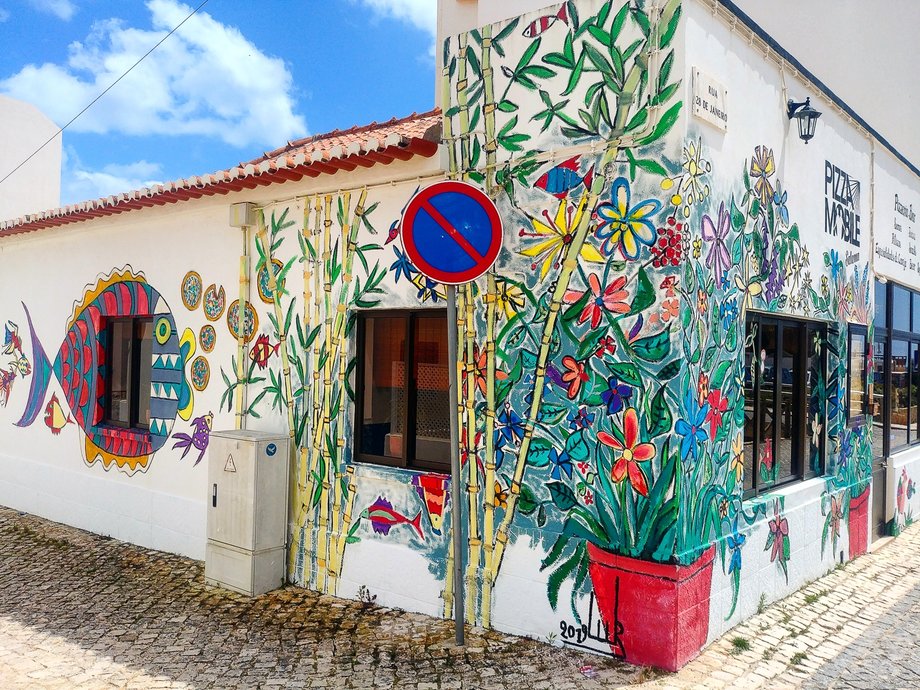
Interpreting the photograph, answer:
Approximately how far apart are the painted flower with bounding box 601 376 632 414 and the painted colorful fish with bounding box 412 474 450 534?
1336 millimetres

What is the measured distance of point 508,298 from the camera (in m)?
4.93

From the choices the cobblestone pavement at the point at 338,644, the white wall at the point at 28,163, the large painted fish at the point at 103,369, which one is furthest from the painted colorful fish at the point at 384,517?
the white wall at the point at 28,163

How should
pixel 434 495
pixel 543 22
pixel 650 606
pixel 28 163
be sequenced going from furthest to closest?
pixel 28 163
pixel 434 495
pixel 543 22
pixel 650 606

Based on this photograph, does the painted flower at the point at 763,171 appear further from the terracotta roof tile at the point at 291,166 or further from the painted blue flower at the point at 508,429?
the painted blue flower at the point at 508,429

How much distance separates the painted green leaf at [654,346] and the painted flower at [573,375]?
362 millimetres

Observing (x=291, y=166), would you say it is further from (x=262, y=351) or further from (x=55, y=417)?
(x=55, y=417)

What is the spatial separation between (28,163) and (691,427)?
46.3 ft

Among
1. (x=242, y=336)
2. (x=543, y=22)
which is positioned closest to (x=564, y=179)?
(x=543, y=22)

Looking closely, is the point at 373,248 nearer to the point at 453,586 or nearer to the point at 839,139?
the point at 453,586

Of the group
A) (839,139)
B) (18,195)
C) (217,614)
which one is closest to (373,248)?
(217,614)

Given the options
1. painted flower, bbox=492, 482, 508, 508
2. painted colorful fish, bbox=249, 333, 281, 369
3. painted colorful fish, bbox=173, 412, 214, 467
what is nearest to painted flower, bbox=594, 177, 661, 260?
painted flower, bbox=492, 482, 508, 508

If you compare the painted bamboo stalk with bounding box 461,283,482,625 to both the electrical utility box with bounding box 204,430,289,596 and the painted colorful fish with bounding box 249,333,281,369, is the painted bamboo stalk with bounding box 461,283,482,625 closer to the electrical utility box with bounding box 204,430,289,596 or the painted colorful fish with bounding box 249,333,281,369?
the electrical utility box with bounding box 204,430,289,596

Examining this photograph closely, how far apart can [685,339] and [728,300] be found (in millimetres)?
757

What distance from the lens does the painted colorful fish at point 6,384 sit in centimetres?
971
